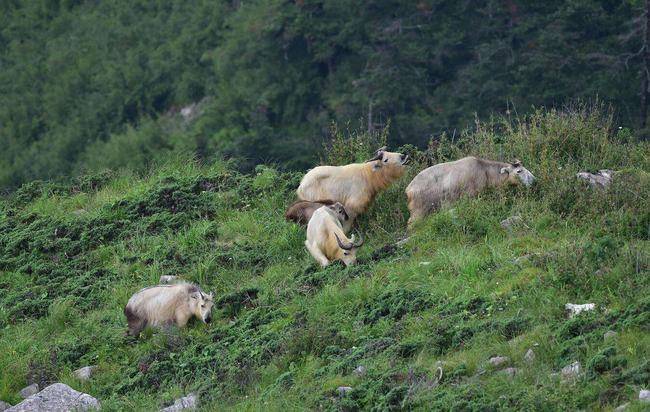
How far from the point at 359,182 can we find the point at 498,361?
14.8 ft

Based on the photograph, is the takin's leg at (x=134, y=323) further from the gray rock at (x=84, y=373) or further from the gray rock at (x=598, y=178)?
the gray rock at (x=598, y=178)

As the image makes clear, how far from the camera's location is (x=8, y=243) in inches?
611

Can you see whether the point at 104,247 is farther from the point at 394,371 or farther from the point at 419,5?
the point at 419,5

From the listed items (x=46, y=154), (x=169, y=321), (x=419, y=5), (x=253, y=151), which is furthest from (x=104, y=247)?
(x=46, y=154)

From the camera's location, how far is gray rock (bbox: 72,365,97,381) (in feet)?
39.8

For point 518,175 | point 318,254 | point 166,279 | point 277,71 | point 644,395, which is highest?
point 644,395

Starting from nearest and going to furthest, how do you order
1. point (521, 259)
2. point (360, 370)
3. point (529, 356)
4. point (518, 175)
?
point (529, 356)
point (360, 370)
point (521, 259)
point (518, 175)

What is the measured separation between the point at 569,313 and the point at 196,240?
17.4ft

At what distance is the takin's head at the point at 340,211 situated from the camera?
1374cm

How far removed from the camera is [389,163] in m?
14.3

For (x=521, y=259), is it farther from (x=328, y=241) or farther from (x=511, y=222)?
(x=328, y=241)

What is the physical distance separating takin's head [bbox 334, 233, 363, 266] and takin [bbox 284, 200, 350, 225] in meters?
0.82

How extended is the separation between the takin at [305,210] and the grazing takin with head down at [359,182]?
0.15 meters

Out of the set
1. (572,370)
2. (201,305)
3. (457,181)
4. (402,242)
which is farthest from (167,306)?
(572,370)
